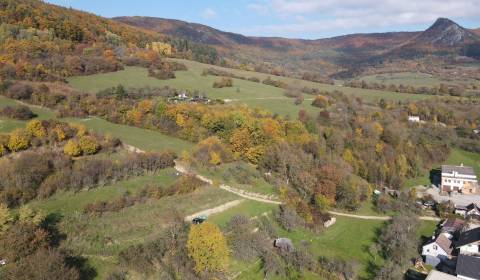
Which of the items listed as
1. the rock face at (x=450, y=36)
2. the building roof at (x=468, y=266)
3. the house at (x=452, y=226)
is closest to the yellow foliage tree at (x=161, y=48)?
the house at (x=452, y=226)

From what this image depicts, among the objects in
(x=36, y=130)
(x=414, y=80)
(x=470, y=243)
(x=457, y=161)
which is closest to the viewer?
(x=470, y=243)

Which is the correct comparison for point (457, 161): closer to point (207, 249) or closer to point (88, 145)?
point (207, 249)

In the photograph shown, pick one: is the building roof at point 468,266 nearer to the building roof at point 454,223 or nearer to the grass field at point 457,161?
the building roof at point 454,223

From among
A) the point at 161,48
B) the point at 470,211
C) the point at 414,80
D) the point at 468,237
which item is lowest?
the point at 470,211

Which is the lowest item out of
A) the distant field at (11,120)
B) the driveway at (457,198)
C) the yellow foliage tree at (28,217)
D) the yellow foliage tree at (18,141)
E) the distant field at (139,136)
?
the driveway at (457,198)

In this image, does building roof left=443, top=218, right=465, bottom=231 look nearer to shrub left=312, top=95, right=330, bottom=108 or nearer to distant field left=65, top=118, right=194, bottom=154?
distant field left=65, top=118, right=194, bottom=154

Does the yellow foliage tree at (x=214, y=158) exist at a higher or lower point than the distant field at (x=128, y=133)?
lower

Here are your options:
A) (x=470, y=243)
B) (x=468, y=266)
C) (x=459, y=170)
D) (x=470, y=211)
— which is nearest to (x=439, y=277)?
(x=468, y=266)
